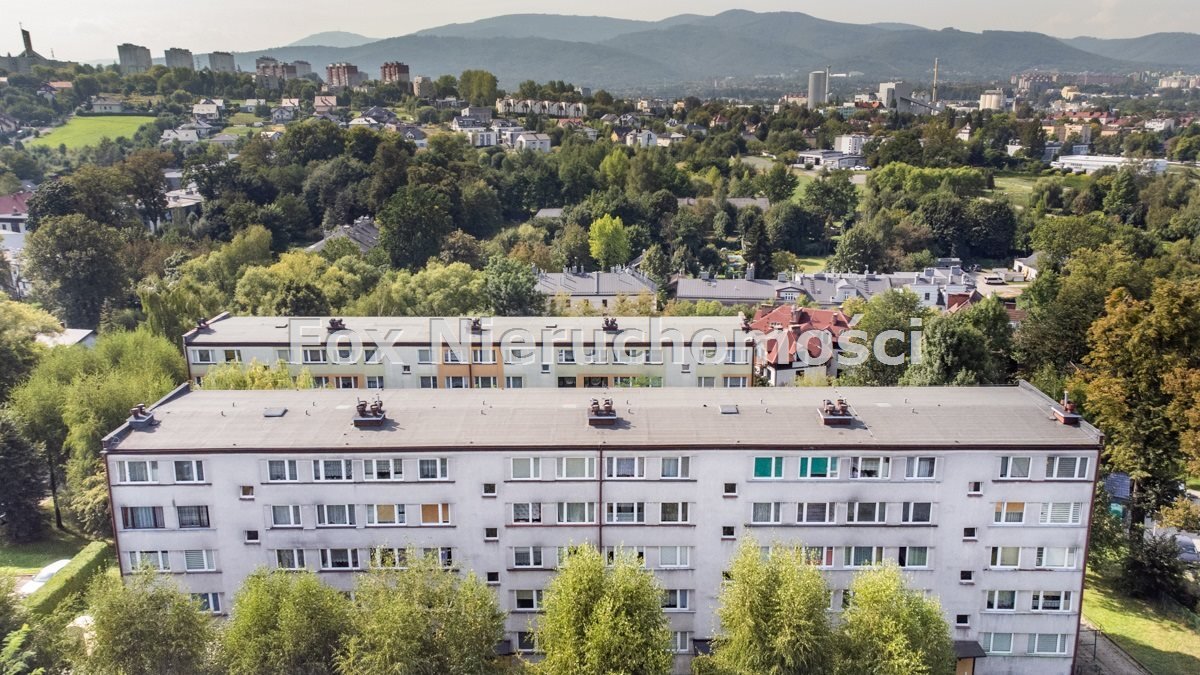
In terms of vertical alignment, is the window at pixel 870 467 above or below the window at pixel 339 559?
above

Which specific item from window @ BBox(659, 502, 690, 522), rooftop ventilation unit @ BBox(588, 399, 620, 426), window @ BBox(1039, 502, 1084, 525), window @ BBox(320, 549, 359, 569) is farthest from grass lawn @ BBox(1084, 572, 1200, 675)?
window @ BBox(320, 549, 359, 569)

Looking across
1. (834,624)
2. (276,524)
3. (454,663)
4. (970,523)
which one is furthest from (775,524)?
(276,524)

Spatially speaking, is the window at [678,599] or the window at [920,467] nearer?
the window at [920,467]

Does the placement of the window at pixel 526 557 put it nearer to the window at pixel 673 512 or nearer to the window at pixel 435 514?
the window at pixel 435 514

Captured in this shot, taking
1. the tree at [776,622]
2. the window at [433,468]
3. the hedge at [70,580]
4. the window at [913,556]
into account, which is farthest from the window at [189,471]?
the window at [913,556]

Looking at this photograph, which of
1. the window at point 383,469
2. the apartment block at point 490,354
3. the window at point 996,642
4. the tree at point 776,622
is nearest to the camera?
the tree at point 776,622

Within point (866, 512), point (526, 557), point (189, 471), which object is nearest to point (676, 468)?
point (526, 557)

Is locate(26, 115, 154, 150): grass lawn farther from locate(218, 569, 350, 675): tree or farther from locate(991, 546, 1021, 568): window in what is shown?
locate(991, 546, 1021, 568): window
